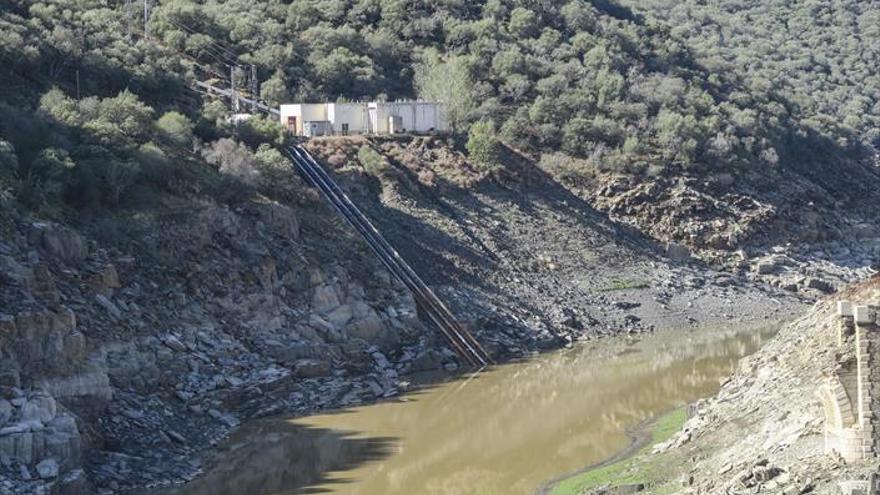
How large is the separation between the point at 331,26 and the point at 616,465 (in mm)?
56061

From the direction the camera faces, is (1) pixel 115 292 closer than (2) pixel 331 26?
Yes

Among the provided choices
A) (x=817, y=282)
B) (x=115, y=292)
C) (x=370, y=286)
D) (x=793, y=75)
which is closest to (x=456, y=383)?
(x=370, y=286)

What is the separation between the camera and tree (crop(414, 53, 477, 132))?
69713mm

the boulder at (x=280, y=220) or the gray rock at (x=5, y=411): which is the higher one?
the boulder at (x=280, y=220)

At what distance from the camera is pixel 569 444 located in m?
33.8

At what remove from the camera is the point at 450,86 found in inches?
2810

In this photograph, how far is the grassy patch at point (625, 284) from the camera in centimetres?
5553

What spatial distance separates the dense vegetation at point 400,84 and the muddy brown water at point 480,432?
37.9ft

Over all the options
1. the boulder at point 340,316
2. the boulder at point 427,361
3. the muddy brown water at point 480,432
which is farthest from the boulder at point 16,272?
the boulder at point 427,361

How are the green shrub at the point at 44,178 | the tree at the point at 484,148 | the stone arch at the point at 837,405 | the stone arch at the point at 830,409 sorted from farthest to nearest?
the tree at the point at 484,148
the green shrub at the point at 44,178
the stone arch at the point at 830,409
the stone arch at the point at 837,405

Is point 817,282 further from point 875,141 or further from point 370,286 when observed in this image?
point 875,141

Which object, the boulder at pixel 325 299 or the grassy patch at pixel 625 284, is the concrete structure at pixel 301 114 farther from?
the boulder at pixel 325 299

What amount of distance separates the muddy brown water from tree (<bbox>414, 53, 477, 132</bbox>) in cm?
2475

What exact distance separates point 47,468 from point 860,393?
17.7 meters
